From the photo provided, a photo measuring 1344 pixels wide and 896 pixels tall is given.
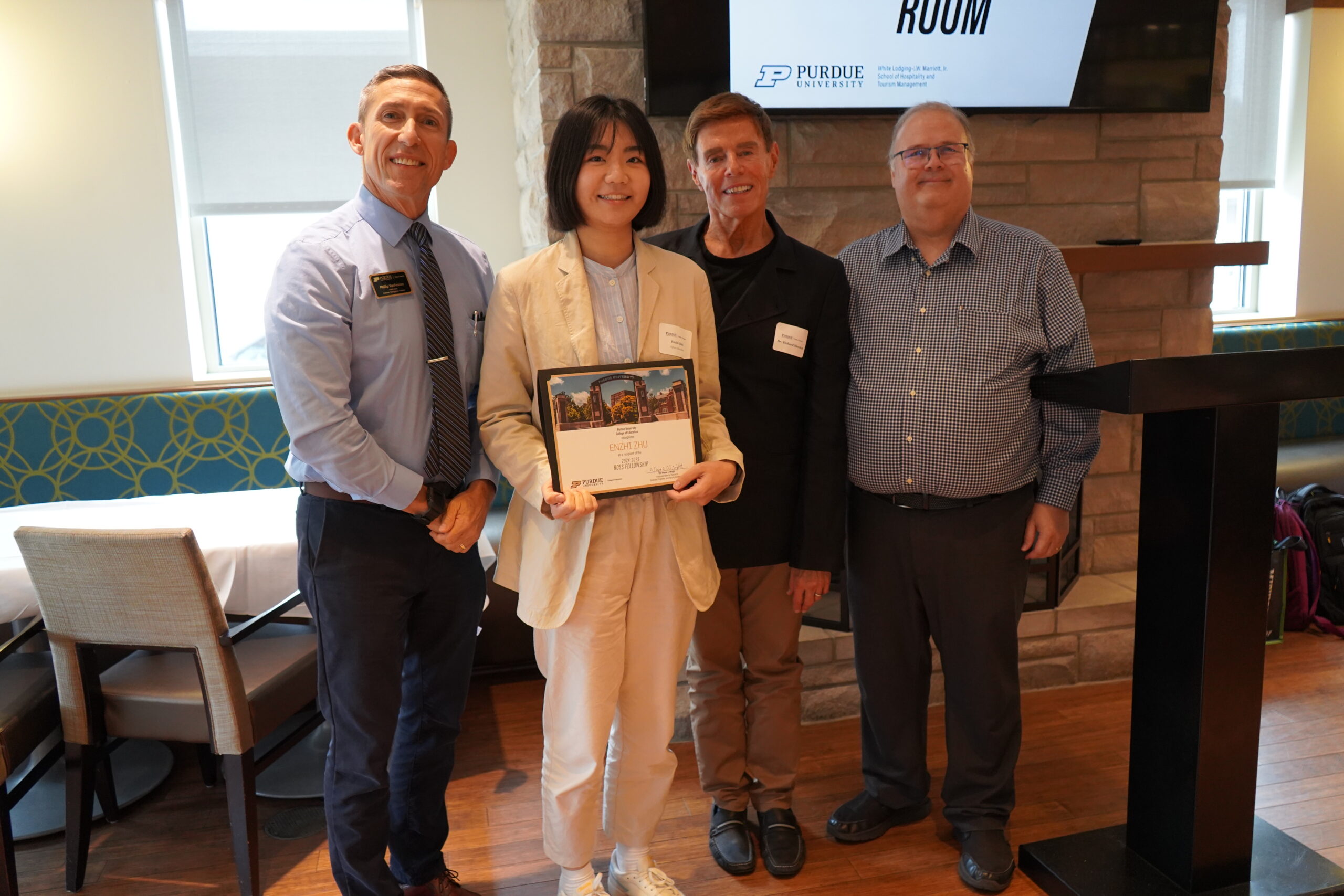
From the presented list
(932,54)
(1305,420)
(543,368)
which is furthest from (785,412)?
(1305,420)

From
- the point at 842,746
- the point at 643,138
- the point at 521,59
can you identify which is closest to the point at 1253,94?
the point at 521,59

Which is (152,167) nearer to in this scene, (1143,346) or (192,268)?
(192,268)

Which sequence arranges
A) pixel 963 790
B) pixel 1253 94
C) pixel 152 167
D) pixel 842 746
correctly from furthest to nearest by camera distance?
pixel 1253 94 → pixel 152 167 → pixel 842 746 → pixel 963 790

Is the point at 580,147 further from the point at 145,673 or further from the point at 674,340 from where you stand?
the point at 145,673

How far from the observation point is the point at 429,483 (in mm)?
1823

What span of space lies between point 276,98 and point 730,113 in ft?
9.78

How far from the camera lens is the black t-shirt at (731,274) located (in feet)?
6.94

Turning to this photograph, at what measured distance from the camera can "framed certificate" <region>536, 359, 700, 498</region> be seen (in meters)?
1.74

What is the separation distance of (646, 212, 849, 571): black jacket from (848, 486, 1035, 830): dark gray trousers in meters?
0.17

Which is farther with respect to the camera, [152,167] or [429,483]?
[152,167]

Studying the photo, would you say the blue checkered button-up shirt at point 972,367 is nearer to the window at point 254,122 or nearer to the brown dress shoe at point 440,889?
the brown dress shoe at point 440,889

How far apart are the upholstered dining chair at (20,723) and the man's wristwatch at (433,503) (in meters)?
1.18

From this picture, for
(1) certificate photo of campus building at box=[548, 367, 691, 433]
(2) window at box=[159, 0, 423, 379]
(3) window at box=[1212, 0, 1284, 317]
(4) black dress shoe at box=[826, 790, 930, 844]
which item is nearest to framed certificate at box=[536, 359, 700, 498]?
(1) certificate photo of campus building at box=[548, 367, 691, 433]

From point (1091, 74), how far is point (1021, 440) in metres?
1.75
